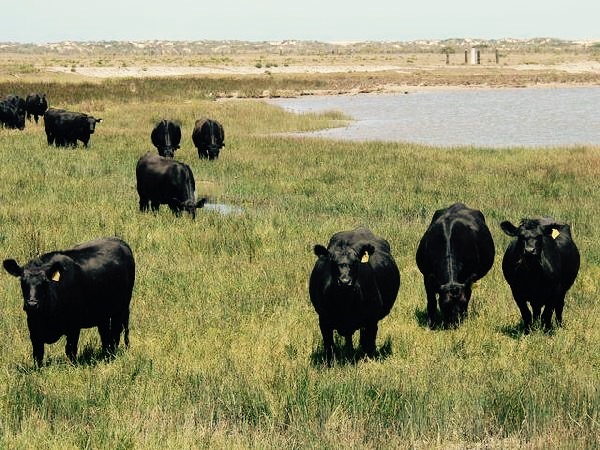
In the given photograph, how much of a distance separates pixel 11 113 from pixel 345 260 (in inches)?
1142

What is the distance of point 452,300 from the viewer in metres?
8.84

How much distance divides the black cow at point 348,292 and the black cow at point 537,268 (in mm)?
1670

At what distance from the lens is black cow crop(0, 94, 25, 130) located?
107 ft

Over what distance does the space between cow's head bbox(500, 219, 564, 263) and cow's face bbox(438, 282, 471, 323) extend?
2.53ft

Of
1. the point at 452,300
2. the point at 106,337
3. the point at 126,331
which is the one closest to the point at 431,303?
the point at 452,300

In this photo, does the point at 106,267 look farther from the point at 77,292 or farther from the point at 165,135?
the point at 165,135

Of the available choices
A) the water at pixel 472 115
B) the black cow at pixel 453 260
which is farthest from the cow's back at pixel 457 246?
the water at pixel 472 115

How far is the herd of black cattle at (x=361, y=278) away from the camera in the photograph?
7129 millimetres

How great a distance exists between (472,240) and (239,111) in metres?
30.2

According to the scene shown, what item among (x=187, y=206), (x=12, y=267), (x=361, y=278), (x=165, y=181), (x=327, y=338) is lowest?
(x=327, y=338)

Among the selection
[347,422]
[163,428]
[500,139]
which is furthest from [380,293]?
[500,139]

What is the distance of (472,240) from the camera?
376 inches

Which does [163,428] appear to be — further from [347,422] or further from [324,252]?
[324,252]

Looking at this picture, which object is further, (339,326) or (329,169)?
(329,169)
